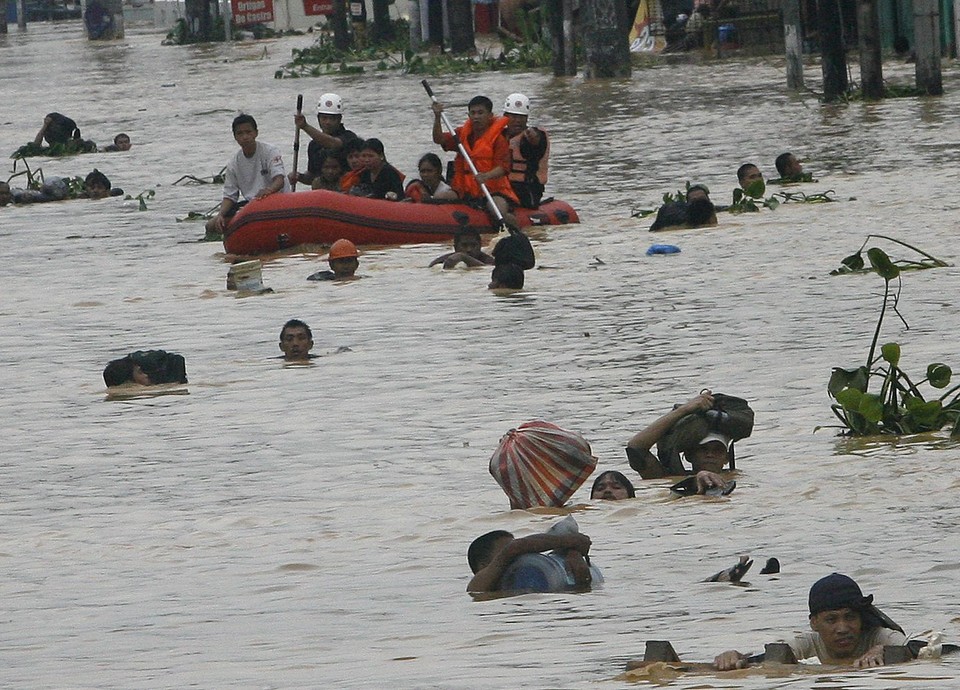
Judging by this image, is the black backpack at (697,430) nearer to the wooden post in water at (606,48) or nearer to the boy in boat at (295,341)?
the boy in boat at (295,341)

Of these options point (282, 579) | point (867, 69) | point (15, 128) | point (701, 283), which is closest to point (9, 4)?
point (15, 128)

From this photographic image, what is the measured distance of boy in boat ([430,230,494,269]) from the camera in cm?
1644

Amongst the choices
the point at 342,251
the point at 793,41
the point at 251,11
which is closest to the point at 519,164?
the point at 342,251

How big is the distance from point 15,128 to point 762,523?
28.7m

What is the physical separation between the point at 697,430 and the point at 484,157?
900 centimetres

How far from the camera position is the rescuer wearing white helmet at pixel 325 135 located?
61.9ft

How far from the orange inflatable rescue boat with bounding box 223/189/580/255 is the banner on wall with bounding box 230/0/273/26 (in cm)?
4794

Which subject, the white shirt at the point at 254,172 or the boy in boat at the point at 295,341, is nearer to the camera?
the boy in boat at the point at 295,341

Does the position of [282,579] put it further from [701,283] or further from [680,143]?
[680,143]

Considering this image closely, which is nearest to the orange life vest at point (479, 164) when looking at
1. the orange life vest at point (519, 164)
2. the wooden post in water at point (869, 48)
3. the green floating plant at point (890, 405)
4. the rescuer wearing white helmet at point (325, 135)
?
the orange life vest at point (519, 164)

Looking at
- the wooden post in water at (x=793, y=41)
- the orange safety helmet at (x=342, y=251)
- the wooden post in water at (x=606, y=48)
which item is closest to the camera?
the orange safety helmet at (x=342, y=251)

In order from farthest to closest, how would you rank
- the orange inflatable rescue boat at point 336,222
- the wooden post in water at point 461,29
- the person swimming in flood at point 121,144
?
the wooden post in water at point 461,29
the person swimming in flood at point 121,144
the orange inflatable rescue boat at point 336,222

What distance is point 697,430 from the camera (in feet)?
30.4

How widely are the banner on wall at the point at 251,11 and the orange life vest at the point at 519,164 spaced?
47574 mm
